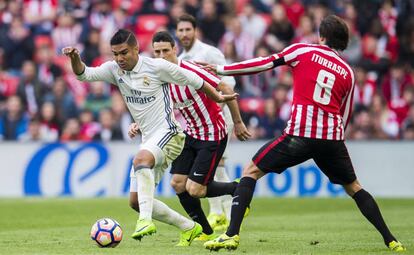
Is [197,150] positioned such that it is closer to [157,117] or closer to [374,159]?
[157,117]

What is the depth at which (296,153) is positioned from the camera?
9.23 m

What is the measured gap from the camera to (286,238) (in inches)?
428

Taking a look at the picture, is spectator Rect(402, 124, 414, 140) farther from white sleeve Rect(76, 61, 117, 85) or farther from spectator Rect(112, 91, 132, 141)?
white sleeve Rect(76, 61, 117, 85)

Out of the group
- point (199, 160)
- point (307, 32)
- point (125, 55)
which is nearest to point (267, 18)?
point (307, 32)

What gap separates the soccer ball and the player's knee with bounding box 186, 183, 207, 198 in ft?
5.20

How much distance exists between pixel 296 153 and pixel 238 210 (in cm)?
76

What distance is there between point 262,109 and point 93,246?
1061cm

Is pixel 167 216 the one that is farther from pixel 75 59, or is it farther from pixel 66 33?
pixel 66 33

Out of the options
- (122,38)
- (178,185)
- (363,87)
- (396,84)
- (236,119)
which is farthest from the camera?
(363,87)

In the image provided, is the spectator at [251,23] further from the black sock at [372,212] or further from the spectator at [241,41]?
the black sock at [372,212]

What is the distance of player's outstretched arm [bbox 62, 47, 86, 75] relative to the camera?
959 centimetres

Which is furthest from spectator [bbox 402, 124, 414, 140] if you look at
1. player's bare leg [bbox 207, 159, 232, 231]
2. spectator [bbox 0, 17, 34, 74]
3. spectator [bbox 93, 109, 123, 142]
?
spectator [bbox 0, 17, 34, 74]

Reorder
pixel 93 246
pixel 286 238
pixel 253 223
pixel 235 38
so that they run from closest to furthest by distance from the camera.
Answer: pixel 93 246
pixel 286 238
pixel 253 223
pixel 235 38

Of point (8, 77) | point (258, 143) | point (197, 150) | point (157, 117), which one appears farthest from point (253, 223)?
point (8, 77)
